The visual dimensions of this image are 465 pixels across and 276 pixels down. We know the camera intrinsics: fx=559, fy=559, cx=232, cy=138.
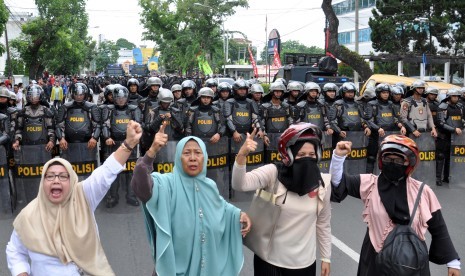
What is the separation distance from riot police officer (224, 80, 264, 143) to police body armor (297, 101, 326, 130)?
0.80 metres

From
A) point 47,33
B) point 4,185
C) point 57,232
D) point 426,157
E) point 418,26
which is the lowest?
point 4,185

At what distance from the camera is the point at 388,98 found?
31.2 feet

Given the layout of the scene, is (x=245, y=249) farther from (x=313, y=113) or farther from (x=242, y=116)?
(x=313, y=113)

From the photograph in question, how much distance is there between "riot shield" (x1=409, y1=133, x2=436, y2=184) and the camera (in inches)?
356

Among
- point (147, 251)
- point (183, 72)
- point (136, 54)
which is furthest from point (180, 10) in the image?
point (136, 54)

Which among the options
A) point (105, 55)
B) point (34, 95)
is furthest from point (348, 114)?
point (105, 55)

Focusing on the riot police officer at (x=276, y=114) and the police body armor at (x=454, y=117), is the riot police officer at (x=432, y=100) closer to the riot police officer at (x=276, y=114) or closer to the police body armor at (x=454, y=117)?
the police body armor at (x=454, y=117)

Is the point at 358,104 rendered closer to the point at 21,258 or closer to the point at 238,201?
the point at 238,201

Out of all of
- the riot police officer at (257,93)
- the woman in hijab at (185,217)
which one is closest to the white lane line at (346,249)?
the woman in hijab at (185,217)

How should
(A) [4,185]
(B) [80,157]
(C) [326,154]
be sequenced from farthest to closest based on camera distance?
(C) [326,154], (B) [80,157], (A) [4,185]

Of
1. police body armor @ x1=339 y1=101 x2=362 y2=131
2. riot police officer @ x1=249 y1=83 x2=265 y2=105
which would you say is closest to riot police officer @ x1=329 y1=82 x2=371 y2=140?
police body armor @ x1=339 y1=101 x2=362 y2=131

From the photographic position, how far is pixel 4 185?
751 centimetres

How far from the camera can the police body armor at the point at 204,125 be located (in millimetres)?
8250

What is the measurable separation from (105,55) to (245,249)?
116 m
